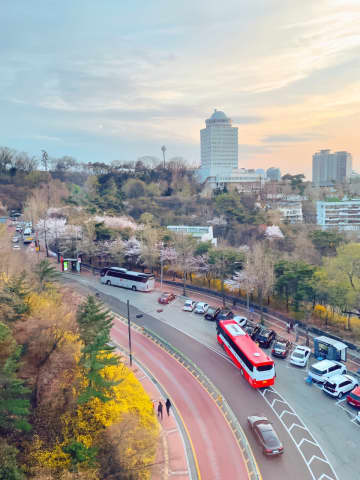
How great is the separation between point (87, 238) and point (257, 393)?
116ft

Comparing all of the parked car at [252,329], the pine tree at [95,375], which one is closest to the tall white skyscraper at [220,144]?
the parked car at [252,329]

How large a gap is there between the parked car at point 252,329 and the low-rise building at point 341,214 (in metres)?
55.1

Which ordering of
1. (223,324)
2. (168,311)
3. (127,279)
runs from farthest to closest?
(127,279) → (168,311) → (223,324)

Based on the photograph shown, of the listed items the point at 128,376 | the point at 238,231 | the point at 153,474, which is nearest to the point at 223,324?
the point at 128,376

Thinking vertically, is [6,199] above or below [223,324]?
above

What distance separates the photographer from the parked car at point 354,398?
1955 cm

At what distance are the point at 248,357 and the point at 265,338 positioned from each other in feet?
20.6

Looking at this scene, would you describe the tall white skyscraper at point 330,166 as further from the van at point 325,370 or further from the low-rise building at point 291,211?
the van at point 325,370

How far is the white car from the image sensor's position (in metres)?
24.0

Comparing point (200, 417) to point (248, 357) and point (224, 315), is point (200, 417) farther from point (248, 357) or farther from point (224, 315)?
point (224, 315)

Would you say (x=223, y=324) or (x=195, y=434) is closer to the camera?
(x=195, y=434)

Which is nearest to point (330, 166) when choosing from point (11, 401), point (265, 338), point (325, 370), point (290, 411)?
point (265, 338)

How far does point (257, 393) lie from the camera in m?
21.0

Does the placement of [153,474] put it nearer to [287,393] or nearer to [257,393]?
[257,393]
